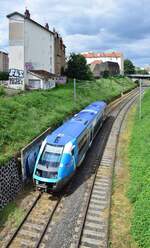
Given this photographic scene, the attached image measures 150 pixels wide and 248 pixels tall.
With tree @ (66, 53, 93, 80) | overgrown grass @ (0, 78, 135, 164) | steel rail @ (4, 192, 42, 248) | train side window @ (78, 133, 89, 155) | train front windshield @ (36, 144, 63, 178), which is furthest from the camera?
tree @ (66, 53, 93, 80)

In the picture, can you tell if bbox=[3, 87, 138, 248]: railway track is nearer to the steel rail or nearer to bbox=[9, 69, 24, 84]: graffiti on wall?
the steel rail

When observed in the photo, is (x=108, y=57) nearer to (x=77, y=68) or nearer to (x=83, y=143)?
(x=77, y=68)

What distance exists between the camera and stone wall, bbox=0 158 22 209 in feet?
59.7

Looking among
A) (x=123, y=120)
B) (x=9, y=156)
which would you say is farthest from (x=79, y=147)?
(x=123, y=120)

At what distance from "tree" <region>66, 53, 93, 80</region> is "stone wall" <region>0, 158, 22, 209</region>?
60.8m

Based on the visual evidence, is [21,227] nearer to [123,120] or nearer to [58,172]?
[58,172]

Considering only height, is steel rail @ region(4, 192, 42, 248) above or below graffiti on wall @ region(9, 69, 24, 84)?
below

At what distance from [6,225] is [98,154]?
42.1 ft

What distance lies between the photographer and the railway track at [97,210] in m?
14.7

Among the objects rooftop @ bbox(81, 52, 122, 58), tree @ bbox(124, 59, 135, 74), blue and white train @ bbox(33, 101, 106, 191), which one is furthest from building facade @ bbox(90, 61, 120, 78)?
blue and white train @ bbox(33, 101, 106, 191)

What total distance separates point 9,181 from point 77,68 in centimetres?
6325

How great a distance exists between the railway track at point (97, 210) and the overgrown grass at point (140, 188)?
5.06 feet

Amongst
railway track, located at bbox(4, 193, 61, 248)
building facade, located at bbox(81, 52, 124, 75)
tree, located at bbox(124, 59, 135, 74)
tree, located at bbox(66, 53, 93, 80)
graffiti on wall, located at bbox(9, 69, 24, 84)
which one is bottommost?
railway track, located at bbox(4, 193, 61, 248)

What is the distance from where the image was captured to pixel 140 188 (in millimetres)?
18797
